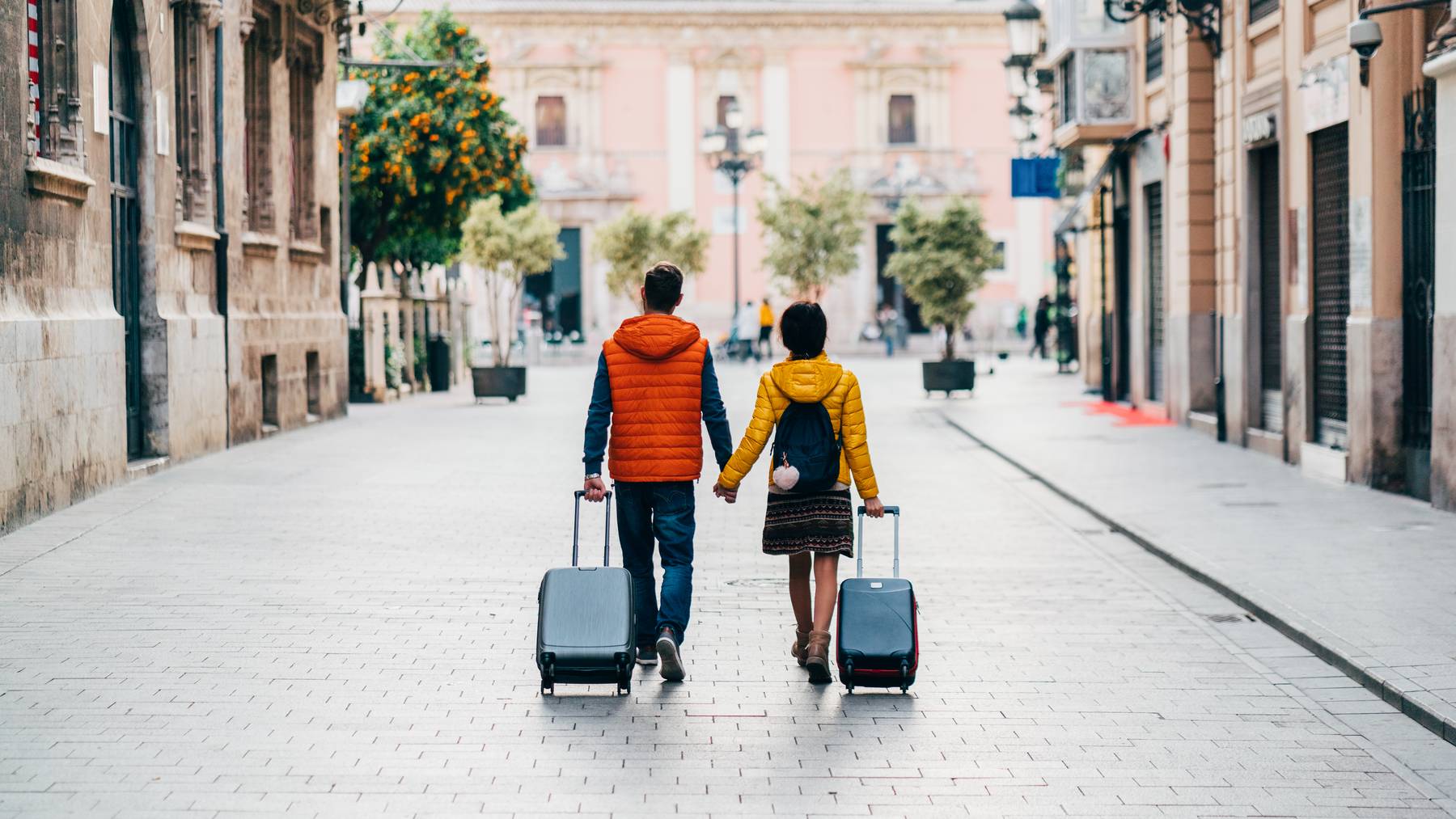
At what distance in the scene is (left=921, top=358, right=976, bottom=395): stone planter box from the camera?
2964 centimetres

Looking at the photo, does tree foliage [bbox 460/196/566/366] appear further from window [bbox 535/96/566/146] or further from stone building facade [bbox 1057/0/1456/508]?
window [bbox 535/96/566/146]

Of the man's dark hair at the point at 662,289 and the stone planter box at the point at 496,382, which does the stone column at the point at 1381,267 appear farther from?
the stone planter box at the point at 496,382

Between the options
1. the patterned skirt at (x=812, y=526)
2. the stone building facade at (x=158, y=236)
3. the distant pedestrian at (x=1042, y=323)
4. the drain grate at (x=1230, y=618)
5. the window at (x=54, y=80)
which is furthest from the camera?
the distant pedestrian at (x=1042, y=323)

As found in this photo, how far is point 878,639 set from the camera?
7.46 metres

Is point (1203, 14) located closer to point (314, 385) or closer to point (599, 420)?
point (314, 385)

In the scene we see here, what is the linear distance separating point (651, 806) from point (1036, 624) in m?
3.90

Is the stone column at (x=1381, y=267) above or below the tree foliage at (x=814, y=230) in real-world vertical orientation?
below

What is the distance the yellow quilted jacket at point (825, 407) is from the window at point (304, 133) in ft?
58.5

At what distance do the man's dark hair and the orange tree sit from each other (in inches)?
990

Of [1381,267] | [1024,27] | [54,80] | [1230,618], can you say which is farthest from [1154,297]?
[1230,618]

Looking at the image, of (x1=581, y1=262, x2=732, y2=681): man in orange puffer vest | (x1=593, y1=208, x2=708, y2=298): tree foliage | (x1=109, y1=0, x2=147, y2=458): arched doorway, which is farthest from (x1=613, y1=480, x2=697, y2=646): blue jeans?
(x1=593, y1=208, x2=708, y2=298): tree foliage

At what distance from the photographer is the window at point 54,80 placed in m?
13.6

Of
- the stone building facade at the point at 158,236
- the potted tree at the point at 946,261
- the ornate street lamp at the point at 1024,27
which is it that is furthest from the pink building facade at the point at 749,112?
the stone building facade at the point at 158,236

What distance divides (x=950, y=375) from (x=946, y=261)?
1.82 m
